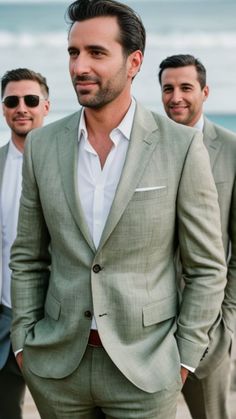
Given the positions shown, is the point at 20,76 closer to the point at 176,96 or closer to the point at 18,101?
the point at 18,101

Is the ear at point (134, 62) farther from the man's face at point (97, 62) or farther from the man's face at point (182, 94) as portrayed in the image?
the man's face at point (182, 94)

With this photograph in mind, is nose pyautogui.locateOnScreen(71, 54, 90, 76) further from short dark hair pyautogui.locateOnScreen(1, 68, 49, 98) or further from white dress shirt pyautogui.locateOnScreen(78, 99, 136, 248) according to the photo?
short dark hair pyautogui.locateOnScreen(1, 68, 49, 98)

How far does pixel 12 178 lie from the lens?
12.3ft

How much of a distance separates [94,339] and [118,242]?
38 cm

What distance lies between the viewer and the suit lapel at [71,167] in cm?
261

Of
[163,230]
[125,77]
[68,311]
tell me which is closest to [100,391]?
[68,311]

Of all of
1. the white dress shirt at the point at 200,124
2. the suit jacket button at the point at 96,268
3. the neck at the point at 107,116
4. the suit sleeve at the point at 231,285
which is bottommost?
the suit sleeve at the point at 231,285

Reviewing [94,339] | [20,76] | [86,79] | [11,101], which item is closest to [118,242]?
[94,339]

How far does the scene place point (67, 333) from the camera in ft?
8.81

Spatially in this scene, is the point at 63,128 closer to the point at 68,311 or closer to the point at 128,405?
the point at 68,311

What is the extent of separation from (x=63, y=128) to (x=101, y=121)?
0.19 m

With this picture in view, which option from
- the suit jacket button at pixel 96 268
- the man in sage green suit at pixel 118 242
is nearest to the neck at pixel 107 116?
the man in sage green suit at pixel 118 242

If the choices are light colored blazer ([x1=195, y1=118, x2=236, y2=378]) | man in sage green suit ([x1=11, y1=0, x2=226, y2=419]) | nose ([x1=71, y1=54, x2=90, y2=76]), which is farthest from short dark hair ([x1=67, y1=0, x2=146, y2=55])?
light colored blazer ([x1=195, y1=118, x2=236, y2=378])

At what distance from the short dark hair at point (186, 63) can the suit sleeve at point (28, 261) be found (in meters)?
1.45
